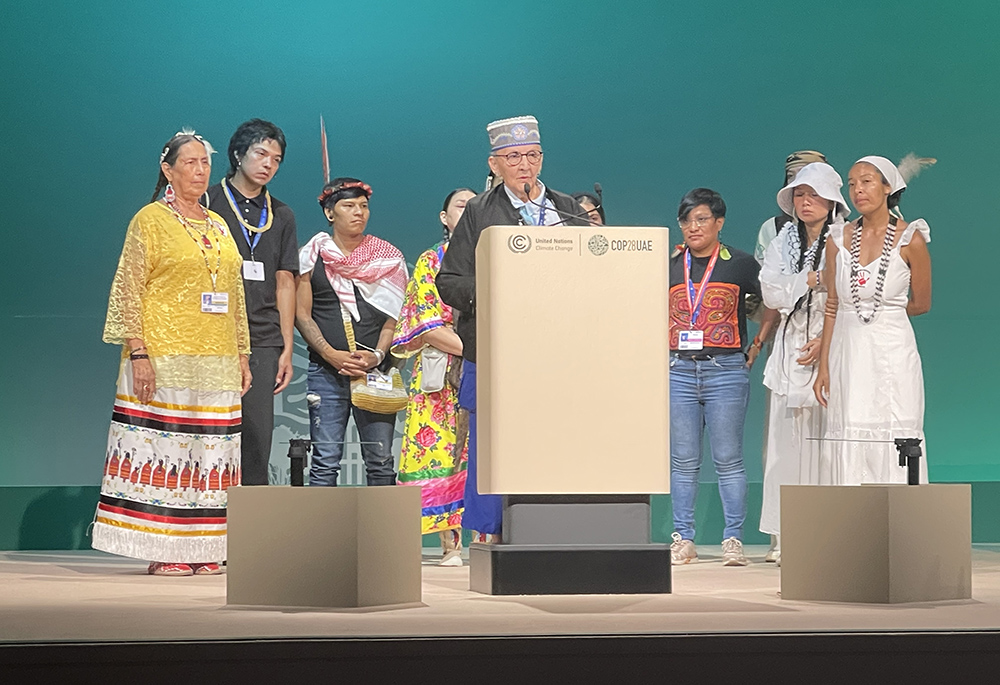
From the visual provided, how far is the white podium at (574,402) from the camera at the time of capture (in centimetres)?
376

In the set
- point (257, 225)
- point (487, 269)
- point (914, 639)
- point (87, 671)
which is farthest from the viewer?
point (257, 225)

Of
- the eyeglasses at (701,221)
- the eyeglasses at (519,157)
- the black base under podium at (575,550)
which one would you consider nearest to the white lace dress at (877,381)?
the eyeglasses at (701,221)

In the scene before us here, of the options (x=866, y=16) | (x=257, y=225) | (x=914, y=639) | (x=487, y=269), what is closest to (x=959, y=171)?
(x=866, y=16)

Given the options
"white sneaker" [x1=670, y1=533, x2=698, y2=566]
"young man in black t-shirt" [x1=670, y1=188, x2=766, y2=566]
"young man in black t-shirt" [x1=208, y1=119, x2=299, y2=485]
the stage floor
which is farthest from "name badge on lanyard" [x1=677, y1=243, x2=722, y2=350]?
"young man in black t-shirt" [x1=208, y1=119, x2=299, y2=485]

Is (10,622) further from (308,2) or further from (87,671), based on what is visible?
(308,2)

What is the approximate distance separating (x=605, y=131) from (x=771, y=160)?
827 mm

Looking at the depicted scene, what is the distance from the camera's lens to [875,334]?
5219mm

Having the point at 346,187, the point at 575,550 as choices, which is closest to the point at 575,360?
the point at 575,550

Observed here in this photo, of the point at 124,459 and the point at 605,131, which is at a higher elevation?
the point at 605,131

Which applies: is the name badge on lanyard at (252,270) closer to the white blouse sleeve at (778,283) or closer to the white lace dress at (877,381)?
the white blouse sleeve at (778,283)

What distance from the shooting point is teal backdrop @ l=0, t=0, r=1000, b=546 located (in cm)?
657

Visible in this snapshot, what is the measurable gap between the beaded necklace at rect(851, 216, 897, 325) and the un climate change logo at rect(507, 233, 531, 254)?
6.34 feet

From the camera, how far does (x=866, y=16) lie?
686 cm

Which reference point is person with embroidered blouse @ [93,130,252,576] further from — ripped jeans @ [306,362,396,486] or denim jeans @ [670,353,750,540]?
denim jeans @ [670,353,750,540]
